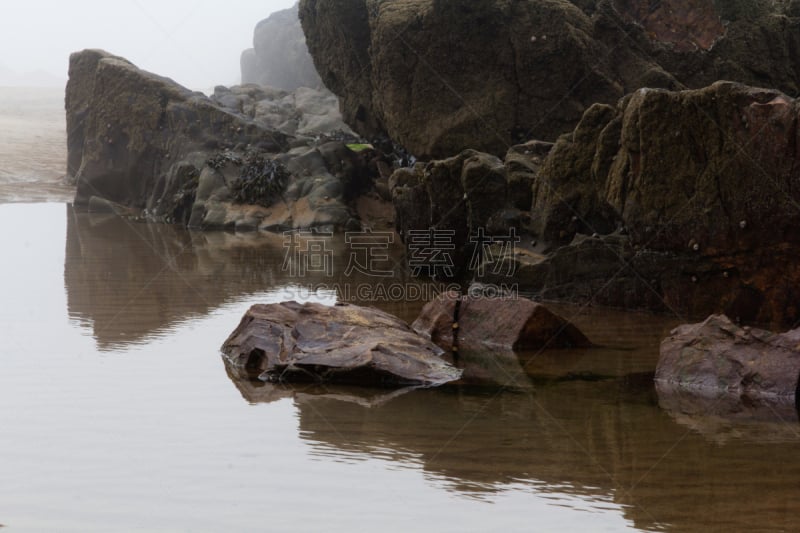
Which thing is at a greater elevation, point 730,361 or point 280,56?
point 280,56

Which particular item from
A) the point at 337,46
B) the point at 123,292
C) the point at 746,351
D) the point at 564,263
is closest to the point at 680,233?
the point at 564,263

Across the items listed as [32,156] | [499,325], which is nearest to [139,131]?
[32,156]

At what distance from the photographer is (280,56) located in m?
46.8

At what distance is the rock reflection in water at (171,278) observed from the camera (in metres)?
8.73

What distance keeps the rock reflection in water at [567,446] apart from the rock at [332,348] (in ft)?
0.56

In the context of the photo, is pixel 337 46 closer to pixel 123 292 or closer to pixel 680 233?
pixel 123 292

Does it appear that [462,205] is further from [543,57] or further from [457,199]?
[543,57]

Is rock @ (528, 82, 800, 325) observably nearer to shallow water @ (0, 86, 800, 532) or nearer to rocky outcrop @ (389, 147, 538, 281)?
shallow water @ (0, 86, 800, 532)

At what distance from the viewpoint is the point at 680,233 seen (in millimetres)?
8844

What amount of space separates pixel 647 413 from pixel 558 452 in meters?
1.01

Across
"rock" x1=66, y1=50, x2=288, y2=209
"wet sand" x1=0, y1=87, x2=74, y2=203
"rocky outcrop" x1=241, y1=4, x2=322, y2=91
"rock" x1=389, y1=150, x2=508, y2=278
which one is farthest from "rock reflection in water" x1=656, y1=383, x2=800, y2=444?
"rocky outcrop" x1=241, y1=4, x2=322, y2=91

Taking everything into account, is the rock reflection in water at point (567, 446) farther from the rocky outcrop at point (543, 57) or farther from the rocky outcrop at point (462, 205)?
the rocky outcrop at point (543, 57)

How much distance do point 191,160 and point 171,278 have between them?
9.30m

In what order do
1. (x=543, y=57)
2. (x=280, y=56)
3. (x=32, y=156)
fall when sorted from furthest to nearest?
1. (x=280, y=56)
2. (x=32, y=156)
3. (x=543, y=57)
